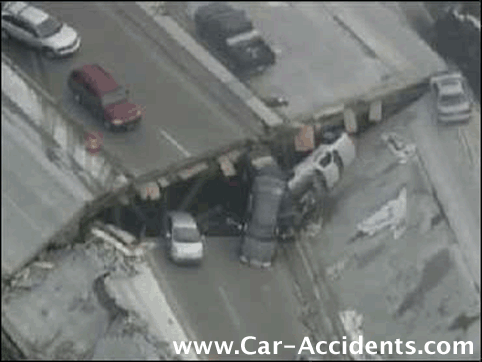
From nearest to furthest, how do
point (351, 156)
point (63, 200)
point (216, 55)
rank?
point (63, 200), point (351, 156), point (216, 55)

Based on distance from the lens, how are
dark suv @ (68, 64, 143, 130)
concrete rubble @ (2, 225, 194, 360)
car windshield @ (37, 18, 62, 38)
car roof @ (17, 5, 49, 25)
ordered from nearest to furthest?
concrete rubble @ (2, 225, 194, 360), dark suv @ (68, 64, 143, 130), car windshield @ (37, 18, 62, 38), car roof @ (17, 5, 49, 25)

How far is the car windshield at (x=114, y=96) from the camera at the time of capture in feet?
149

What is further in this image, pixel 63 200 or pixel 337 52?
pixel 337 52

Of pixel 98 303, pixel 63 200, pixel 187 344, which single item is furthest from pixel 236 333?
pixel 63 200

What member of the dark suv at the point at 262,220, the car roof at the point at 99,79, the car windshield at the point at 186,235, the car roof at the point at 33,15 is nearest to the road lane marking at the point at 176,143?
the car roof at the point at 99,79

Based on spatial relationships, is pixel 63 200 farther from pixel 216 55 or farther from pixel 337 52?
pixel 337 52

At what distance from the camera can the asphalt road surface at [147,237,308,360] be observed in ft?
133

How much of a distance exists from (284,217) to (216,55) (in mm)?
9888

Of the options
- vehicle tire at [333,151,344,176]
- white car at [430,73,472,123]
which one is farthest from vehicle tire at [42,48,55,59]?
white car at [430,73,472,123]

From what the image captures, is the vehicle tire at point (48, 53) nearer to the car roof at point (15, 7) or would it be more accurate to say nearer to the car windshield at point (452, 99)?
the car roof at point (15, 7)

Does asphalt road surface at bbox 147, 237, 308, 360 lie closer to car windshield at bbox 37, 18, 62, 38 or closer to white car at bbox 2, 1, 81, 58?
white car at bbox 2, 1, 81, 58

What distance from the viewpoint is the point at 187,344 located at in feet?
130

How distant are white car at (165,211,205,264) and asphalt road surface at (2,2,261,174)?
2.62 m

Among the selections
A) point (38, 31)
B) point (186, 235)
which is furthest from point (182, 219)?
point (38, 31)
